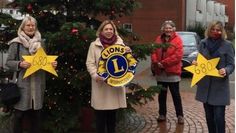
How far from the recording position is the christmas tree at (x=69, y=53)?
720 cm

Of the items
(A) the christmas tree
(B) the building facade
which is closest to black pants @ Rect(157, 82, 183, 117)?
(A) the christmas tree

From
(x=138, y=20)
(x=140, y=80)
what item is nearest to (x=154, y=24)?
(x=138, y=20)

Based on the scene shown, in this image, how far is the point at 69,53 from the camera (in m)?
7.43

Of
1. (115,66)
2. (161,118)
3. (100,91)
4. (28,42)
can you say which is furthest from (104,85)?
(161,118)

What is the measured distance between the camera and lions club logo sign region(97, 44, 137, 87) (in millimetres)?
6062

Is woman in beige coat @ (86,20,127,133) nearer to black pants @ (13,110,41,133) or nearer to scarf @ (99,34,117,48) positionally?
scarf @ (99,34,117,48)

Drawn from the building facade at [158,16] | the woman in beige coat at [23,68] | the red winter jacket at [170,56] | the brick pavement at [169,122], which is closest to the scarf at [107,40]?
the woman in beige coat at [23,68]

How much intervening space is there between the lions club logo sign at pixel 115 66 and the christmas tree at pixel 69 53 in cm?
Answer: 90

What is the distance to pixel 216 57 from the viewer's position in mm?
6293

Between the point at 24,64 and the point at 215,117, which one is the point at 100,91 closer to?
the point at 24,64

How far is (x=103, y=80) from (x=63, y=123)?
1.61 meters

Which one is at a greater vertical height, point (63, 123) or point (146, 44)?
point (146, 44)

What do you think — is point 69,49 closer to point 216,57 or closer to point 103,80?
point 103,80

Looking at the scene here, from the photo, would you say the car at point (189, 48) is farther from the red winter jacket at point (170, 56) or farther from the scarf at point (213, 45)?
the scarf at point (213, 45)
